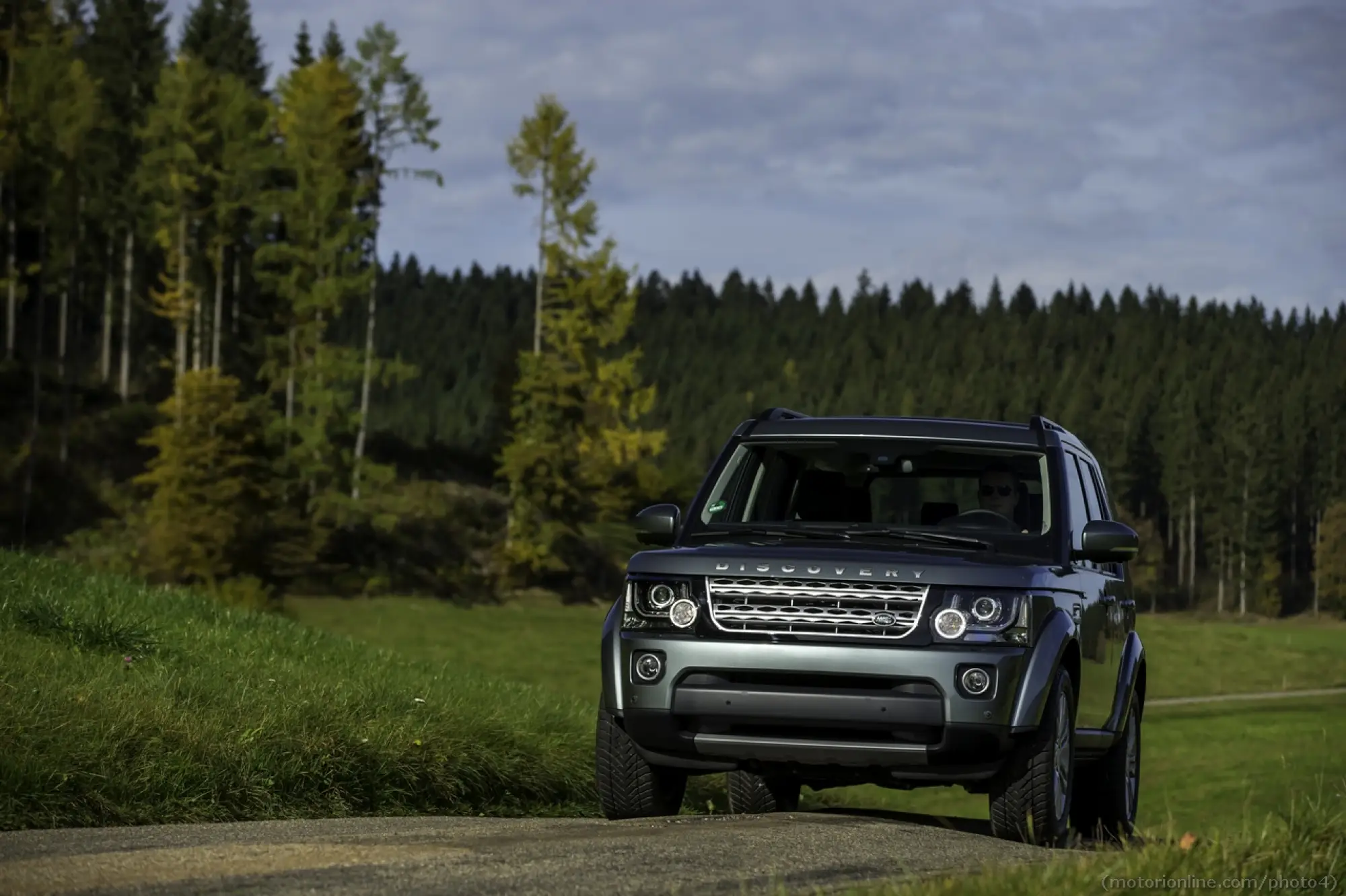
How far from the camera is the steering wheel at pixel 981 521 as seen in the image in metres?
9.39

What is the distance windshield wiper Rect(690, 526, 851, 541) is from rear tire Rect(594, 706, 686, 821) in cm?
113

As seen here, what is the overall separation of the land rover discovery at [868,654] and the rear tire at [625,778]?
0.03 feet

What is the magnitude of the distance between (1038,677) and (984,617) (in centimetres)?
36

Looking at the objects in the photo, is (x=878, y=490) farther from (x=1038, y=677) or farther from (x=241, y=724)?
(x=241, y=724)

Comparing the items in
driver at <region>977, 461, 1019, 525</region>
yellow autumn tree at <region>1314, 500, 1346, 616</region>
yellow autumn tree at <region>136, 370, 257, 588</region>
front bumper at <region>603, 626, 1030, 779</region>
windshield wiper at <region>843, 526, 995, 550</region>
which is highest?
driver at <region>977, 461, 1019, 525</region>

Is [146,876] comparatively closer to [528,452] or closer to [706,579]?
[706,579]

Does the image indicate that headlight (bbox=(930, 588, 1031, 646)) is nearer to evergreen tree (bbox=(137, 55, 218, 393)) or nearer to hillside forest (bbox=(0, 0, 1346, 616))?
hillside forest (bbox=(0, 0, 1346, 616))

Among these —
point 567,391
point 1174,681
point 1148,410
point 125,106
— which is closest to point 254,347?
point 567,391

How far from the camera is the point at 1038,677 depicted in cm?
811

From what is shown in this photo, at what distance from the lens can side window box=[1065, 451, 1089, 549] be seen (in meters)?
9.56

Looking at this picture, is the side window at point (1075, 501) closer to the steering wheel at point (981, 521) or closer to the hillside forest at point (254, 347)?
the steering wheel at point (981, 521)

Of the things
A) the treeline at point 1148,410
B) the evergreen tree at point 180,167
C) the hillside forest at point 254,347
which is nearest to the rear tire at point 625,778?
the hillside forest at point 254,347

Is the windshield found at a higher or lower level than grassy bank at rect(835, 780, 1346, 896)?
higher
